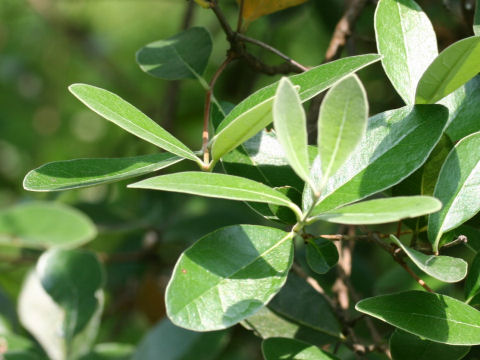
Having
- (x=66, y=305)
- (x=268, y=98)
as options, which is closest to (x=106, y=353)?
(x=66, y=305)

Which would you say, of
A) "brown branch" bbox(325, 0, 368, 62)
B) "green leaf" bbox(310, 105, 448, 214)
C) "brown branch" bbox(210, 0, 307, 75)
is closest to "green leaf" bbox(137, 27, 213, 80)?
"brown branch" bbox(210, 0, 307, 75)

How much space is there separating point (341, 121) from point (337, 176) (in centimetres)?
13

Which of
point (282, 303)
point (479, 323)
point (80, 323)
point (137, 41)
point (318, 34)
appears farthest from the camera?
point (137, 41)

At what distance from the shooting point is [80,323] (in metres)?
0.98

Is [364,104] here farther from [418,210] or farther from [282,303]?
[282,303]

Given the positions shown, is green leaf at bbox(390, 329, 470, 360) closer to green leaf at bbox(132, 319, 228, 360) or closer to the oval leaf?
the oval leaf

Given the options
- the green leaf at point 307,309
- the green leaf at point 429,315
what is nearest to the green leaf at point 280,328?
the green leaf at point 307,309

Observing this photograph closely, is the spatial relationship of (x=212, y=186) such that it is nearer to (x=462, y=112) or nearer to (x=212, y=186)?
(x=212, y=186)

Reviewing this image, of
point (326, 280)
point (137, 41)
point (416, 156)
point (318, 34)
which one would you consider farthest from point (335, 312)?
point (137, 41)

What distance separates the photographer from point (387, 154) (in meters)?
0.60

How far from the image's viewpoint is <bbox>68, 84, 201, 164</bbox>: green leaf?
59 centimetres

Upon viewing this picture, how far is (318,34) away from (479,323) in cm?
126

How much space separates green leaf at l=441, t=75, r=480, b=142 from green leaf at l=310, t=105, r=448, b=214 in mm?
86

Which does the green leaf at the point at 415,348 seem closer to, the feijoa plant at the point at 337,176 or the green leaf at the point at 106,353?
the feijoa plant at the point at 337,176
